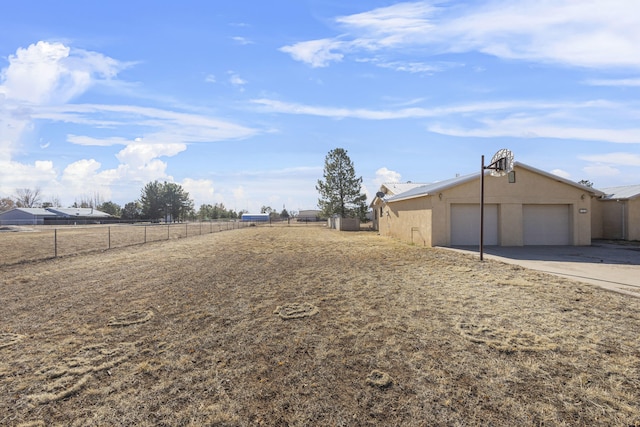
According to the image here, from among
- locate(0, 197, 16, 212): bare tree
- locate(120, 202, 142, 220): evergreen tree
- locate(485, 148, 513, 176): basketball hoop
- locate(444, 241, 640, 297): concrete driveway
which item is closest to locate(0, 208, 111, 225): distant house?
locate(120, 202, 142, 220): evergreen tree

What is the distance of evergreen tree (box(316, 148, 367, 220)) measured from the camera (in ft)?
119

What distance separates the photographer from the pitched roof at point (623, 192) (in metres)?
16.7

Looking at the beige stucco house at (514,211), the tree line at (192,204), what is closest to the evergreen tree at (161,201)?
the tree line at (192,204)

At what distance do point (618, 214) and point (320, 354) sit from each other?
21662 millimetres

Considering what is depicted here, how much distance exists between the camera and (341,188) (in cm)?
3659

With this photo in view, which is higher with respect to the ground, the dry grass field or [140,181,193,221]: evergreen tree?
[140,181,193,221]: evergreen tree

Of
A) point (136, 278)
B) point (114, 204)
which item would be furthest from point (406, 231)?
point (114, 204)

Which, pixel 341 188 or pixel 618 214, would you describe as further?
pixel 341 188

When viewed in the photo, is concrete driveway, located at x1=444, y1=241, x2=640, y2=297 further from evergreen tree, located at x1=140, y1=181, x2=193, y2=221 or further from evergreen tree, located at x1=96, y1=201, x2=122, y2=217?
evergreen tree, located at x1=96, y1=201, x2=122, y2=217

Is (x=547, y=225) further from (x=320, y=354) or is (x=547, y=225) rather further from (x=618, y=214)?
(x=320, y=354)

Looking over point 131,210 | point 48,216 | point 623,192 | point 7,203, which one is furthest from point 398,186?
point 7,203

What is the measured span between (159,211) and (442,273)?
72626mm

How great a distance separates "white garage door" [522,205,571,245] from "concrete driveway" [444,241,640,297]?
2807 millimetres

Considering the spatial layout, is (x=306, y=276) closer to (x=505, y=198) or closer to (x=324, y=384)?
(x=324, y=384)
